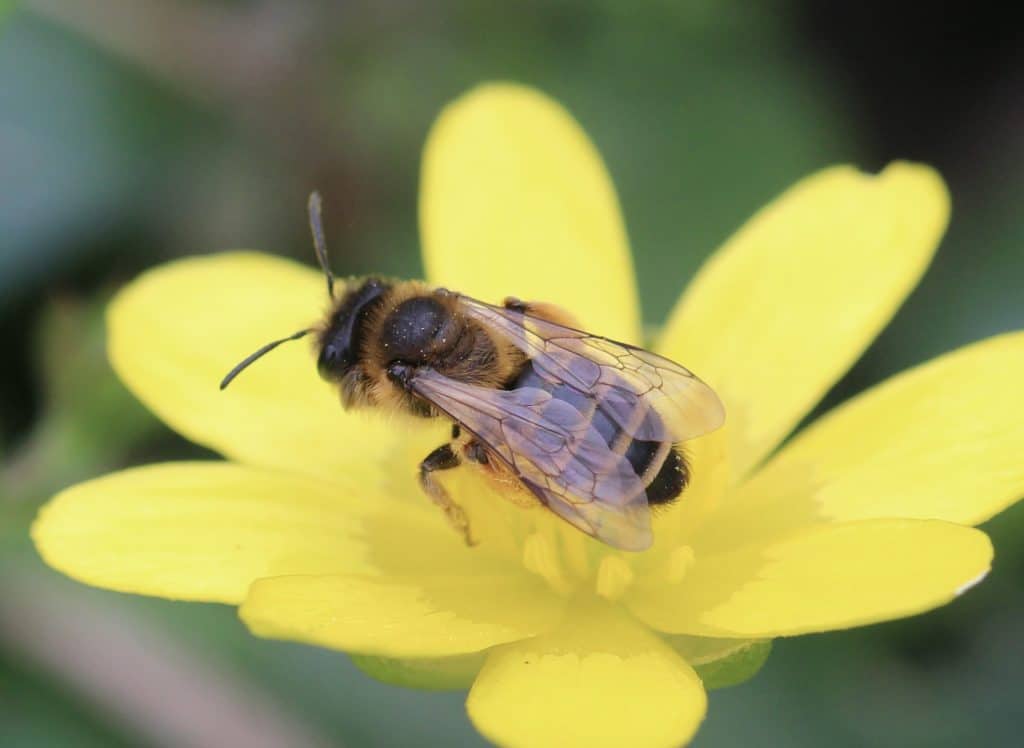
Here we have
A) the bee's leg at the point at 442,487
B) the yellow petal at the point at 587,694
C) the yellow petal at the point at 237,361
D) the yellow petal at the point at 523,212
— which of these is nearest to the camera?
the yellow petal at the point at 587,694

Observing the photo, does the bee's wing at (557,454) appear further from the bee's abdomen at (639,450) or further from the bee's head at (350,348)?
the bee's head at (350,348)

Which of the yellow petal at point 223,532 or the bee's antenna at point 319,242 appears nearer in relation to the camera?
the yellow petal at point 223,532

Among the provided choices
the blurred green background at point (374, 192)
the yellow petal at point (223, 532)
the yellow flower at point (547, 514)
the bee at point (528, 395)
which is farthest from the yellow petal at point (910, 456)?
the blurred green background at point (374, 192)

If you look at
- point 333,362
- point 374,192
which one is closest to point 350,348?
point 333,362

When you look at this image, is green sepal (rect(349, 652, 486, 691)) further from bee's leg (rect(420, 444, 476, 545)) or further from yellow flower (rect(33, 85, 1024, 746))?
bee's leg (rect(420, 444, 476, 545))

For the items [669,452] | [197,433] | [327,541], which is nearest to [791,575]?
[669,452]

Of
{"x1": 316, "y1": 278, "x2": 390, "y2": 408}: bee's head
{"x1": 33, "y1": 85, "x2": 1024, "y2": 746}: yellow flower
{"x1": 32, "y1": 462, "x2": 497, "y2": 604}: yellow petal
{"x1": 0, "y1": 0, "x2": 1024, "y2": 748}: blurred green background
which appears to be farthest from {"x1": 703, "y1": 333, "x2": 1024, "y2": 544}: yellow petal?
{"x1": 0, "y1": 0, "x2": 1024, "y2": 748}: blurred green background

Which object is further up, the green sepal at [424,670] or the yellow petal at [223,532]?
the green sepal at [424,670]
